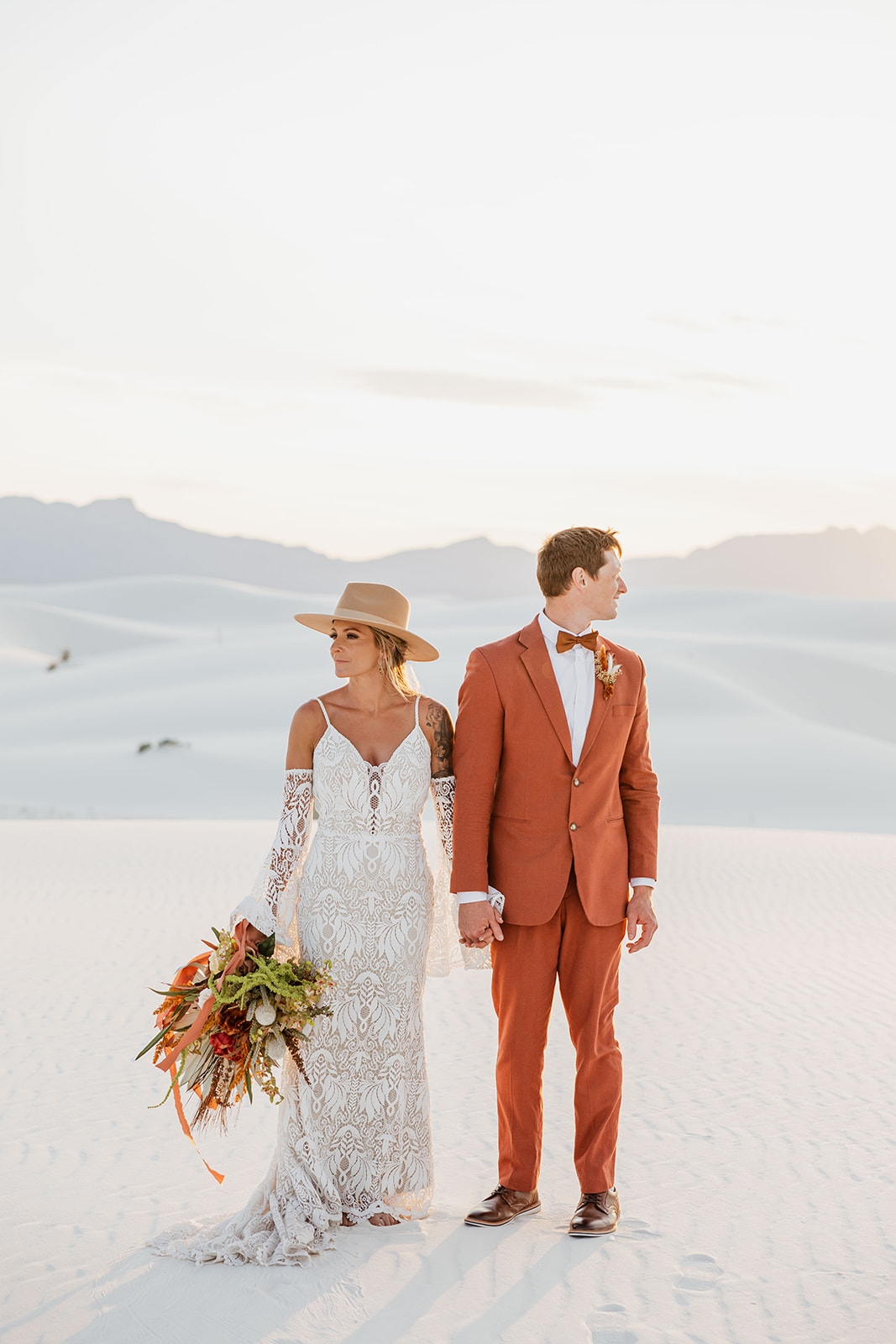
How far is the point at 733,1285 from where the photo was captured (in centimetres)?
389

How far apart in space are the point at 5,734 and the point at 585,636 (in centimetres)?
2586

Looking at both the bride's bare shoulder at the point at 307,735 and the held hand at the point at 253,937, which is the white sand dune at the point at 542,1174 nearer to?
the held hand at the point at 253,937

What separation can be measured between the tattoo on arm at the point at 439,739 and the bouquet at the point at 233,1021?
0.76 m

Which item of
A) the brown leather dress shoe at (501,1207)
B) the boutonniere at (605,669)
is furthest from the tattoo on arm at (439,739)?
the brown leather dress shoe at (501,1207)

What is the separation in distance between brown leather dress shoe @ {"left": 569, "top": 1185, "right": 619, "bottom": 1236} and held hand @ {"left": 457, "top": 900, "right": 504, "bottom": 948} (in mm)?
940

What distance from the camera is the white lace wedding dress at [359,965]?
414cm

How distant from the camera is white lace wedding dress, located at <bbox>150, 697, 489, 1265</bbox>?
4.14 metres

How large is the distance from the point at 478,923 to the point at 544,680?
2.71 ft

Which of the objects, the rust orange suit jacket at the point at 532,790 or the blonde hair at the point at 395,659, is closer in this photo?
the rust orange suit jacket at the point at 532,790

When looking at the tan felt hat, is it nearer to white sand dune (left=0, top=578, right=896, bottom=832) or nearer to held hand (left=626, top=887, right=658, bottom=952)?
held hand (left=626, top=887, right=658, bottom=952)

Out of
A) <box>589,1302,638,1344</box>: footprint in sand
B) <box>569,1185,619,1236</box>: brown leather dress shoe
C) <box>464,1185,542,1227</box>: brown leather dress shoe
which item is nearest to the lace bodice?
<box>464,1185,542,1227</box>: brown leather dress shoe

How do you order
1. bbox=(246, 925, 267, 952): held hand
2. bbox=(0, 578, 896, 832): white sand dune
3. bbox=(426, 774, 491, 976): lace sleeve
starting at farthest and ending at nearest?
bbox=(0, 578, 896, 832): white sand dune → bbox=(426, 774, 491, 976): lace sleeve → bbox=(246, 925, 267, 952): held hand

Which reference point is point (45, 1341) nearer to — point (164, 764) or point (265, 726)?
point (164, 764)

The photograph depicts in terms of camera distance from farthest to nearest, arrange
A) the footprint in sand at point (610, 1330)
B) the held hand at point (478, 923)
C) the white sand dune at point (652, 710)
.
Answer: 1. the white sand dune at point (652, 710)
2. the held hand at point (478, 923)
3. the footprint in sand at point (610, 1330)
